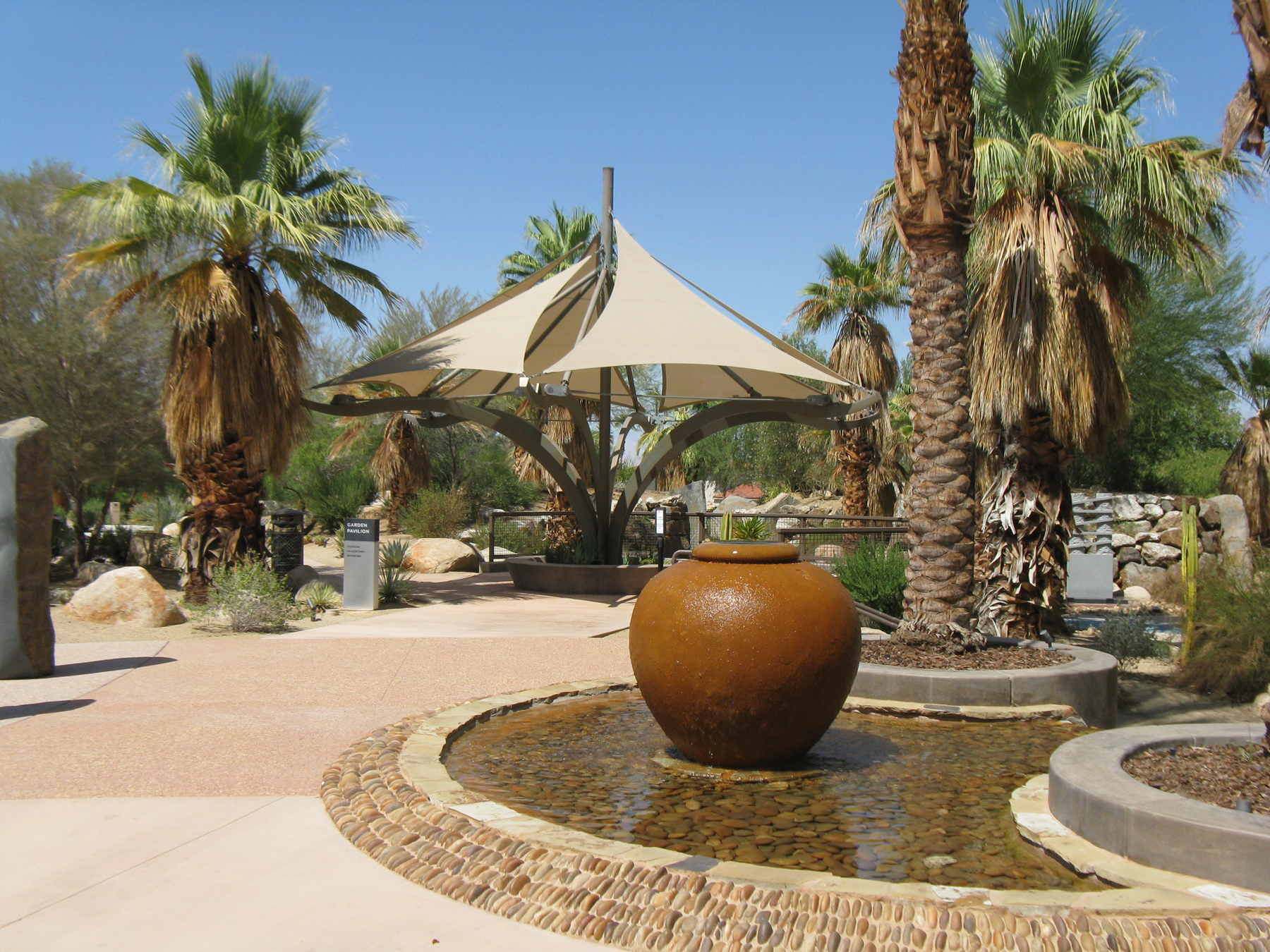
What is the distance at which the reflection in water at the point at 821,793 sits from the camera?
427 centimetres

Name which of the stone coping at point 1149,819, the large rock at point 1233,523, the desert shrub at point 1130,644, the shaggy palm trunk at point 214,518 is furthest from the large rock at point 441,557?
the stone coping at point 1149,819

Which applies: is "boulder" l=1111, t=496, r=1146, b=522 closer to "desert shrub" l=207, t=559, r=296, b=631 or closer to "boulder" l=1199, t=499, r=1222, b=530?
"boulder" l=1199, t=499, r=1222, b=530

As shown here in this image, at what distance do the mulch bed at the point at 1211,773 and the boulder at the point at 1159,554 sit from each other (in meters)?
17.4

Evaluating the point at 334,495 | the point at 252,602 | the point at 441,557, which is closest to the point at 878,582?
the point at 252,602

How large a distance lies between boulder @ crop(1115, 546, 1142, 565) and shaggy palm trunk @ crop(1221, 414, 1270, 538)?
6.95ft

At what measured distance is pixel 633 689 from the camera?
26.4 feet

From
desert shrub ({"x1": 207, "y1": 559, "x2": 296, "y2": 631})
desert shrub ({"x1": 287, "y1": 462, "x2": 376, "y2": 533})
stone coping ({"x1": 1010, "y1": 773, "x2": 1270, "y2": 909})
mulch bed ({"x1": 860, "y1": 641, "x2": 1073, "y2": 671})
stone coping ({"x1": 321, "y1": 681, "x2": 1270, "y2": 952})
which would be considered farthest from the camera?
desert shrub ({"x1": 287, "y1": 462, "x2": 376, "y2": 533})

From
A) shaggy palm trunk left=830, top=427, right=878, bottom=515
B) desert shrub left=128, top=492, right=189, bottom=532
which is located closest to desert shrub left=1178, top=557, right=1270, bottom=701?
shaggy palm trunk left=830, top=427, right=878, bottom=515

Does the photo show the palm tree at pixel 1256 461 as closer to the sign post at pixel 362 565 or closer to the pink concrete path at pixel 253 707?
Result: the pink concrete path at pixel 253 707

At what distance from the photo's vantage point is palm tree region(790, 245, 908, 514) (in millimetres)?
23328

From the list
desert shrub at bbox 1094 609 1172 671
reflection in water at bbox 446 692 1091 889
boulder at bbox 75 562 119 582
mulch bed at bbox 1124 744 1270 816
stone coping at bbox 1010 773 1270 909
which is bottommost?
desert shrub at bbox 1094 609 1172 671

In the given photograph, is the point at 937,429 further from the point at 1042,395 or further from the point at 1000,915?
the point at 1000,915

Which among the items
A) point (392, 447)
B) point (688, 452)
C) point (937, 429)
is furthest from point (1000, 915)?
point (688, 452)

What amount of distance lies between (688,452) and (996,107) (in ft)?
117
